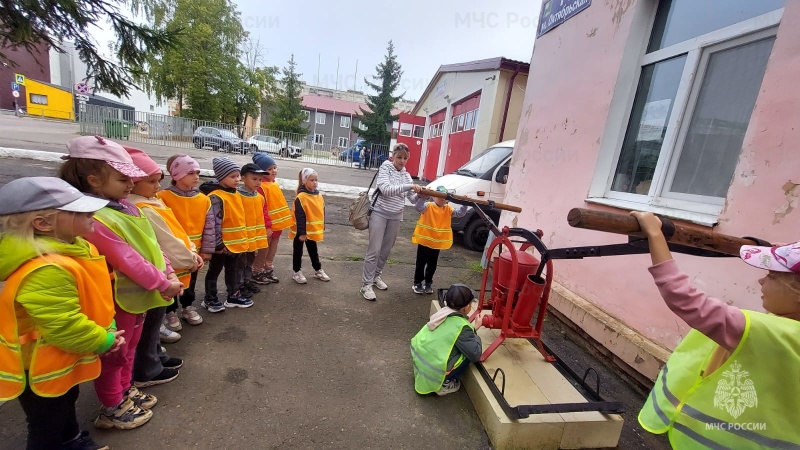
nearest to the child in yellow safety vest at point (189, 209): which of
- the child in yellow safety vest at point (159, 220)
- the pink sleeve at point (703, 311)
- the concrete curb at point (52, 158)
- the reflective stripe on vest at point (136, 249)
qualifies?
the child in yellow safety vest at point (159, 220)

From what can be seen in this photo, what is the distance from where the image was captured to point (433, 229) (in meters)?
4.52

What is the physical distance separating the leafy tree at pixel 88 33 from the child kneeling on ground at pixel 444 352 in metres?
6.21

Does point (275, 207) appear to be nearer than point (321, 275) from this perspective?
Yes

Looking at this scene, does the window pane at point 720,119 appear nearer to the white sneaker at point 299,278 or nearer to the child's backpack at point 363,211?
the child's backpack at point 363,211

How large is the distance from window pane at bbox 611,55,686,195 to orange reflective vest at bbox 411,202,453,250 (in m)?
1.94

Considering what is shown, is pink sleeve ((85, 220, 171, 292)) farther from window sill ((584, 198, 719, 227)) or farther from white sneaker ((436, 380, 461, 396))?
window sill ((584, 198, 719, 227))

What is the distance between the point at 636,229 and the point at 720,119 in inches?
101

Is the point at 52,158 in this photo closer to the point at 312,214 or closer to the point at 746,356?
the point at 312,214

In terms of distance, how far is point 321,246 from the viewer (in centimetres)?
625

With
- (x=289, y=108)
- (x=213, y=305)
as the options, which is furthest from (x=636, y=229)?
(x=289, y=108)

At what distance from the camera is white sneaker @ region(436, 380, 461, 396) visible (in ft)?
9.04

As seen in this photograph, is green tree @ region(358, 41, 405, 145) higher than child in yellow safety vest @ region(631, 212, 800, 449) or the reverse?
higher

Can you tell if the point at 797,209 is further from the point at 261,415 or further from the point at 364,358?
the point at 261,415

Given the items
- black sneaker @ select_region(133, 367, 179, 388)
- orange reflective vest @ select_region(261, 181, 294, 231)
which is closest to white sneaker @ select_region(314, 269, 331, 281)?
orange reflective vest @ select_region(261, 181, 294, 231)
